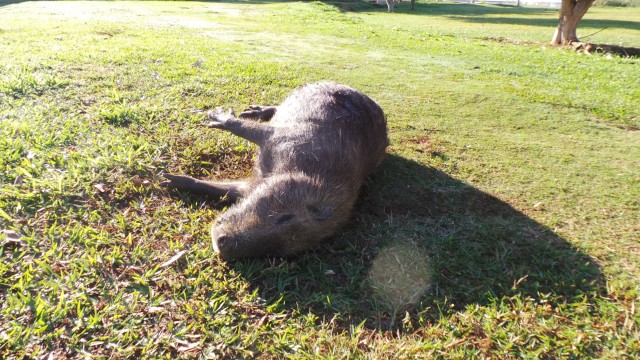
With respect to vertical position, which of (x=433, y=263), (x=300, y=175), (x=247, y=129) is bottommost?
(x=433, y=263)

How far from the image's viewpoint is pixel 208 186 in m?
3.45

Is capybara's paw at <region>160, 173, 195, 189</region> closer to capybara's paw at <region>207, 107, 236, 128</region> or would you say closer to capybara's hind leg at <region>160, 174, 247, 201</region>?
capybara's hind leg at <region>160, 174, 247, 201</region>

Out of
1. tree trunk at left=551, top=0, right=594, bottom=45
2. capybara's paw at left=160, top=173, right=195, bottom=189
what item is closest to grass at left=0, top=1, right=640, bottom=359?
capybara's paw at left=160, top=173, right=195, bottom=189

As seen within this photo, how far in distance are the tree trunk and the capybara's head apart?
13212 millimetres

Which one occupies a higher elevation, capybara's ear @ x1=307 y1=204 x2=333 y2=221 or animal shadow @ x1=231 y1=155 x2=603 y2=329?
capybara's ear @ x1=307 y1=204 x2=333 y2=221

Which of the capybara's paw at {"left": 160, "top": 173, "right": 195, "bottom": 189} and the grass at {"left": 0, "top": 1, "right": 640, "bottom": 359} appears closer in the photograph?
the grass at {"left": 0, "top": 1, "right": 640, "bottom": 359}

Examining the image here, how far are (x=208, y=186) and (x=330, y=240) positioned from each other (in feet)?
3.49

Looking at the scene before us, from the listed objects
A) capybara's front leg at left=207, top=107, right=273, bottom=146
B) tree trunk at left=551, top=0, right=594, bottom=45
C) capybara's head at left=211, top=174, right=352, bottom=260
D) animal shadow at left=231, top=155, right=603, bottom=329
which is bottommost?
animal shadow at left=231, top=155, right=603, bottom=329

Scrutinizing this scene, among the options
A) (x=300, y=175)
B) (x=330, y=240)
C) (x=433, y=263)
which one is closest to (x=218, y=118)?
(x=300, y=175)

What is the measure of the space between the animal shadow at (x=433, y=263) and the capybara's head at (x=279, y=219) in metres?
0.10

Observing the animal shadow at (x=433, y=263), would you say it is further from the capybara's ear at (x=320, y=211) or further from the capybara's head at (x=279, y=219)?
the capybara's ear at (x=320, y=211)

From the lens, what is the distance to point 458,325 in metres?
2.40

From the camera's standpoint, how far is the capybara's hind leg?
11.2 feet

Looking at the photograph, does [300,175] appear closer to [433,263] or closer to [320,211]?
[320,211]
